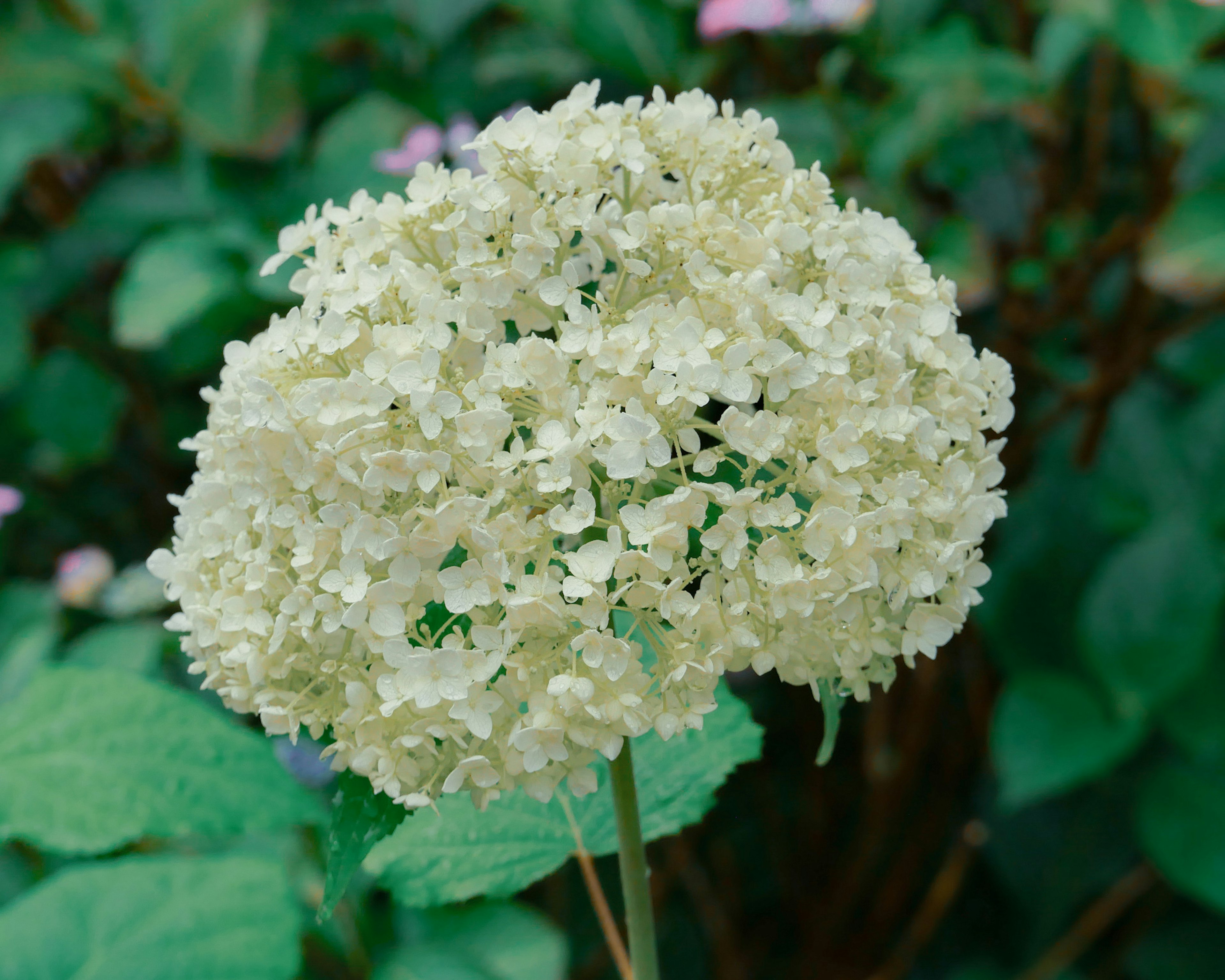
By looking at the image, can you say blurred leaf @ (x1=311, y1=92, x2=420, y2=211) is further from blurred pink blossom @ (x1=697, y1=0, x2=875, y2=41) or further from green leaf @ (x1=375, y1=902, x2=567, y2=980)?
green leaf @ (x1=375, y1=902, x2=567, y2=980)

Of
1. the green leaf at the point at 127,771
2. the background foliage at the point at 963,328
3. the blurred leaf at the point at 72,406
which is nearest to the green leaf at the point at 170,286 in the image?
the background foliage at the point at 963,328

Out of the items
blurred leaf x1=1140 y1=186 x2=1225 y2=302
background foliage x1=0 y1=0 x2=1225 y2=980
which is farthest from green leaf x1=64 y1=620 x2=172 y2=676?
blurred leaf x1=1140 y1=186 x2=1225 y2=302

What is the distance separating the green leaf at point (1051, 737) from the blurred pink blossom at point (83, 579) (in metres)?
1.18

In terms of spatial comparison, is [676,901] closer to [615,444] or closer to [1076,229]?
[1076,229]

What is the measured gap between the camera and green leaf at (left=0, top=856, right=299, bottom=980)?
717mm

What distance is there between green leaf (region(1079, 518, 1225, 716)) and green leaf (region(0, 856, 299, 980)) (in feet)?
3.11

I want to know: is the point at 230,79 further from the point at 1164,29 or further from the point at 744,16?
the point at 1164,29

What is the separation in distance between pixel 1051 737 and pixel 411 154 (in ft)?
3.23

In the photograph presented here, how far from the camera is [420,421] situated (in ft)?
1.43

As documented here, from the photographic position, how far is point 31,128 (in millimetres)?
1487

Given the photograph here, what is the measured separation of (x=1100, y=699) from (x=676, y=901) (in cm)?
70

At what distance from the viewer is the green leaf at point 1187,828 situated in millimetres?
1129

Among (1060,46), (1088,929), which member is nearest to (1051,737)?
(1088,929)

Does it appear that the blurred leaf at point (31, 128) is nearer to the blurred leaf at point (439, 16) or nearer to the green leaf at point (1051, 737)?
the blurred leaf at point (439, 16)
